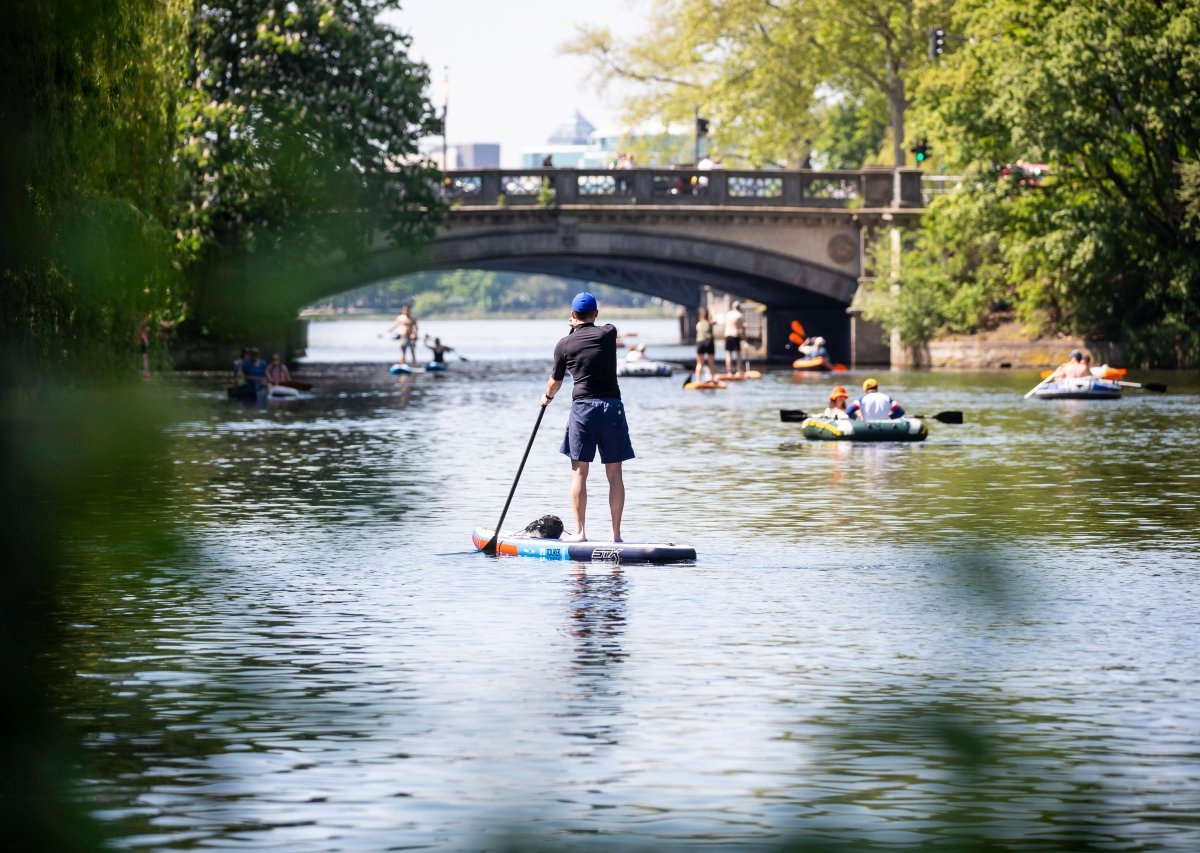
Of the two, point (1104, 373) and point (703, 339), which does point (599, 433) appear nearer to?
point (1104, 373)

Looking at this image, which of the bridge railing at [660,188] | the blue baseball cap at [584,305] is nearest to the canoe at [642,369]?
the bridge railing at [660,188]

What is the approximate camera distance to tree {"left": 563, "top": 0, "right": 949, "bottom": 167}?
78.6 metres

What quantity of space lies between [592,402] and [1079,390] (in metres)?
29.6

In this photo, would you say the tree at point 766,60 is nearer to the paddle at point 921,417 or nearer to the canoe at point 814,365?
the canoe at point 814,365

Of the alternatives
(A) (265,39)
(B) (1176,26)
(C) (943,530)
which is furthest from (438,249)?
(C) (943,530)

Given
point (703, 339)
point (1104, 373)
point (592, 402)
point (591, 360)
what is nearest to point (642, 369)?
point (703, 339)

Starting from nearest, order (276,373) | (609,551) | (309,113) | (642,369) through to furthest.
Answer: (609,551)
(276,373)
(309,113)
(642,369)

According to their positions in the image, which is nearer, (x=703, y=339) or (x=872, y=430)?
(x=872, y=430)

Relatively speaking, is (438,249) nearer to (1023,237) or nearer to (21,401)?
(1023,237)

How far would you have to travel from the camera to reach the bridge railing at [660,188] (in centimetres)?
7100

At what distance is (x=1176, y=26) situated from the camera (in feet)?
181

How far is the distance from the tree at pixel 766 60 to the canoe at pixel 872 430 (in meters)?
46.1

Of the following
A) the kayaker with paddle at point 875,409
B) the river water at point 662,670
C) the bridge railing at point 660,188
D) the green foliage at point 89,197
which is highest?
the bridge railing at point 660,188

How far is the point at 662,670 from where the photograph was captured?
1134 cm
